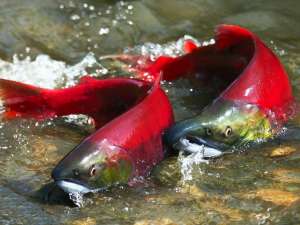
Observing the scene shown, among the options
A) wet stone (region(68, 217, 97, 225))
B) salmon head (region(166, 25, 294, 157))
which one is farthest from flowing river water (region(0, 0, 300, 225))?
salmon head (region(166, 25, 294, 157))

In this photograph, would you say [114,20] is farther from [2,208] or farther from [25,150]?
[2,208]

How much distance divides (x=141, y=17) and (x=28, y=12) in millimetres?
1248

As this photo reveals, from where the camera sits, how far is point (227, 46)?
5188mm

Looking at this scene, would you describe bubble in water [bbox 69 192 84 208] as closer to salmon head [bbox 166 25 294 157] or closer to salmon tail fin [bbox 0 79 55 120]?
salmon head [bbox 166 25 294 157]

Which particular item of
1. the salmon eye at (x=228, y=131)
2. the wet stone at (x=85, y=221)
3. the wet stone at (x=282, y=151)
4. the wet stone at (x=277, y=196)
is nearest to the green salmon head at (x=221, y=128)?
the salmon eye at (x=228, y=131)

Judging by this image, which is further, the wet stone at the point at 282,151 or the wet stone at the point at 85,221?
the wet stone at the point at 282,151

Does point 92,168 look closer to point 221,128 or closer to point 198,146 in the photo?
point 198,146

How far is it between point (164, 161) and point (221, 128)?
42cm

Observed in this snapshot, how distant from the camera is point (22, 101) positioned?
4.44 meters

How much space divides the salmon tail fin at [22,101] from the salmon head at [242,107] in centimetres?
99

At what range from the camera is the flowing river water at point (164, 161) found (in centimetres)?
352

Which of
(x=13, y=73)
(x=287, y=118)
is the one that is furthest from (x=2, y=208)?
(x=13, y=73)

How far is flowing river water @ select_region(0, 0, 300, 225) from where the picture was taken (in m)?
3.52

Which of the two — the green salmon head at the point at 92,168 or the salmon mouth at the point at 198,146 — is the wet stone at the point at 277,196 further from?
the green salmon head at the point at 92,168
